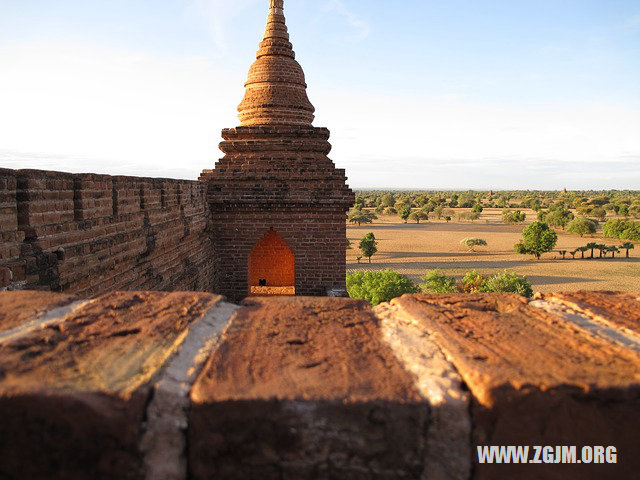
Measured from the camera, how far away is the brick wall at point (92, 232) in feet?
9.39

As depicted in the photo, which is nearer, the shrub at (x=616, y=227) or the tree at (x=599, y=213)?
the shrub at (x=616, y=227)

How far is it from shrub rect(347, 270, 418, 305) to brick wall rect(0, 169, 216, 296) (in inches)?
379

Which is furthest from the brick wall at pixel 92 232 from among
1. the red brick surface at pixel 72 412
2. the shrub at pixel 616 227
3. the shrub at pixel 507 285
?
the shrub at pixel 616 227

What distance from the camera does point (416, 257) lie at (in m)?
32.1

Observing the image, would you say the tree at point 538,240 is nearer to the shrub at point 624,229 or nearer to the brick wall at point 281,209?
the shrub at point 624,229

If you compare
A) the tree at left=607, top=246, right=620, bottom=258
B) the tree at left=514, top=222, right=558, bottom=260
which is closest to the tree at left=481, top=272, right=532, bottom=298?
the tree at left=514, top=222, right=558, bottom=260

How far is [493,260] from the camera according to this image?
3098 centimetres

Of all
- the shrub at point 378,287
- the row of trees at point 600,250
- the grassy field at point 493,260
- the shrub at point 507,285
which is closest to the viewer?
the shrub at point 378,287

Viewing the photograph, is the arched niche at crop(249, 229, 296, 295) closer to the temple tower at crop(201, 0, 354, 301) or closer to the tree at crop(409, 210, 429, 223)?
the temple tower at crop(201, 0, 354, 301)

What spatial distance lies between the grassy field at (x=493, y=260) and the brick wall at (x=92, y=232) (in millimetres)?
18850

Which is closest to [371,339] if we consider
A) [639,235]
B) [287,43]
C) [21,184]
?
[21,184]

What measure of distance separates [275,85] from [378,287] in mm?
8240

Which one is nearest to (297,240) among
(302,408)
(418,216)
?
(302,408)

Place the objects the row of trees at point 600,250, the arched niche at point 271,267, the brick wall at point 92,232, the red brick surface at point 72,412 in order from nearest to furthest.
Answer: the red brick surface at point 72,412
the brick wall at point 92,232
the arched niche at point 271,267
the row of trees at point 600,250
